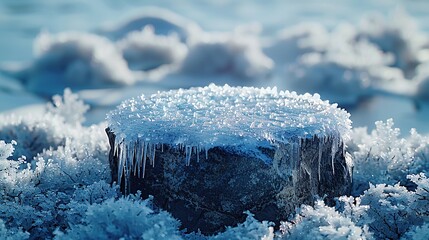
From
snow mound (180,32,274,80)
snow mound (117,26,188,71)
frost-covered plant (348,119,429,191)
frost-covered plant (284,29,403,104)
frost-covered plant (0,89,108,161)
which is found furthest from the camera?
snow mound (117,26,188,71)

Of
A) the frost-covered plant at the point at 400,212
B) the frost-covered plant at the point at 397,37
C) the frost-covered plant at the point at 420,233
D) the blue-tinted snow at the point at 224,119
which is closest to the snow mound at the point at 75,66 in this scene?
the frost-covered plant at the point at 397,37

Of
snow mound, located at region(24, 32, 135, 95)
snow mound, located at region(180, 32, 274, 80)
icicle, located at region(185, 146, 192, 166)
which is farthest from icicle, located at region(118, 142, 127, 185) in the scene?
snow mound, located at region(180, 32, 274, 80)

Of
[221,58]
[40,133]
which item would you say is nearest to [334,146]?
[40,133]

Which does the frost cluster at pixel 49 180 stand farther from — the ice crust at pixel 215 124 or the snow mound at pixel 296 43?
the snow mound at pixel 296 43

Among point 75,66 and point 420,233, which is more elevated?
point 75,66

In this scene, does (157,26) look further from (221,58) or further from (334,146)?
(334,146)

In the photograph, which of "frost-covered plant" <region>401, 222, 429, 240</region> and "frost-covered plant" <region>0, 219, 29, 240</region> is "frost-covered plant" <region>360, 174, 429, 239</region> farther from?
"frost-covered plant" <region>0, 219, 29, 240</region>
